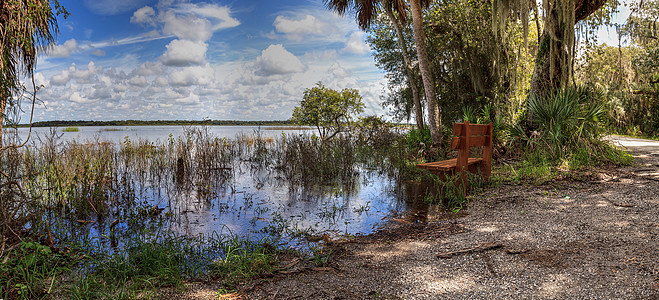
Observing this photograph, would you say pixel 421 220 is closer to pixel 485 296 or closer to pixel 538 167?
pixel 485 296

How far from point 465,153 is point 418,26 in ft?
19.7

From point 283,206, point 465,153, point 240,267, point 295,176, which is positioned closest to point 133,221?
point 283,206

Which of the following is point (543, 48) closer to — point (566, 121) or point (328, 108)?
point (566, 121)

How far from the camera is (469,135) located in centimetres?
612

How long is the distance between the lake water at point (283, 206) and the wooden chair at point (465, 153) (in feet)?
2.47

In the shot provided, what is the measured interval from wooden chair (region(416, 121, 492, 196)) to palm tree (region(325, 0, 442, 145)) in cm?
409

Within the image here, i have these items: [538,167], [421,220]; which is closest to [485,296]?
[421,220]

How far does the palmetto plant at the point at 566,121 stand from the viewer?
319 inches

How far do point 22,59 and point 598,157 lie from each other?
35.0ft

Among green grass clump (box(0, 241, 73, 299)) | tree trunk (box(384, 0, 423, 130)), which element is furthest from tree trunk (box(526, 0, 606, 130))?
green grass clump (box(0, 241, 73, 299))

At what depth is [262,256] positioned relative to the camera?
3.60 metres

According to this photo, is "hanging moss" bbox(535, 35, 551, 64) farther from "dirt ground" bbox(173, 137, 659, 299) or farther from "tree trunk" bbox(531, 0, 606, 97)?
"dirt ground" bbox(173, 137, 659, 299)

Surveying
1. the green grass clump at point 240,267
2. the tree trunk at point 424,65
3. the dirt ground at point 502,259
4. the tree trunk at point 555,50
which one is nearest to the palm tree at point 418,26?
the tree trunk at point 424,65

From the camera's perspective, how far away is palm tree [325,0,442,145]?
428 inches
